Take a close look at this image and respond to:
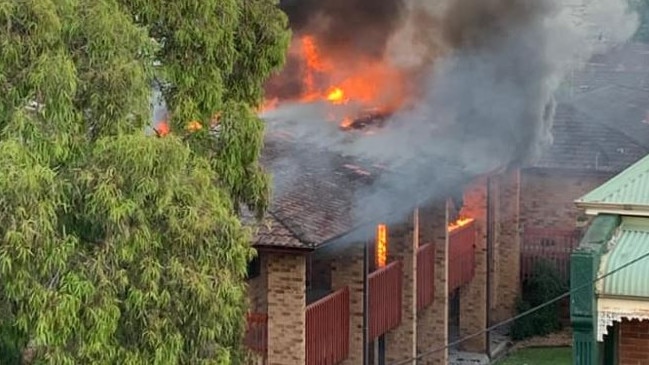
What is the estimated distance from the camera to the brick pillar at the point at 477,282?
2489cm

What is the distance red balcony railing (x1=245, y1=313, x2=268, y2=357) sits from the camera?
16.2 metres

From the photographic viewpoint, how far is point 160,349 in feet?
27.1

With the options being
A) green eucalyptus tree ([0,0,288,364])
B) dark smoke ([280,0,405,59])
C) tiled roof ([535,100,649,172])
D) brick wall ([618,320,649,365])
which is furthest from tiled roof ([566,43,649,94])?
green eucalyptus tree ([0,0,288,364])

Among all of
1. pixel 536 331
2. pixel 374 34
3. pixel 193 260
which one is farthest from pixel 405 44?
pixel 193 260

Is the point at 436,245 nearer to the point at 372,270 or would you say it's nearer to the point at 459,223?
the point at 459,223

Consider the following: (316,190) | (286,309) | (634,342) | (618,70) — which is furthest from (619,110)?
(634,342)

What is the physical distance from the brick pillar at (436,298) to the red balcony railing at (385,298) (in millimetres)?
1969

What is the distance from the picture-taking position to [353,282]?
18078 millimetres

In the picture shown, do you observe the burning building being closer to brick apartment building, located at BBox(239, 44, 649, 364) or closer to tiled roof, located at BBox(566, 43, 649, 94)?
brick apartment building, located at BBox(239, 44, 649, 364)

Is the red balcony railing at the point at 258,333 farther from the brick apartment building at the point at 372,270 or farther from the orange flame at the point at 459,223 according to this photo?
the orange flame at the point at 459,223

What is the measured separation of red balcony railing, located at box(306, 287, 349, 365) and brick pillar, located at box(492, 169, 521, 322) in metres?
8.89

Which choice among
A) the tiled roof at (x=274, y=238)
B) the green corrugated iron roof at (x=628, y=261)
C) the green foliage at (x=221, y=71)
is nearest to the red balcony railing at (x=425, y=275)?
the tiled roof at (x=274, y=238)

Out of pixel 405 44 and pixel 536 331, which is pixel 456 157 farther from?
pixel 536 331

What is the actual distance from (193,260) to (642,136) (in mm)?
20026
